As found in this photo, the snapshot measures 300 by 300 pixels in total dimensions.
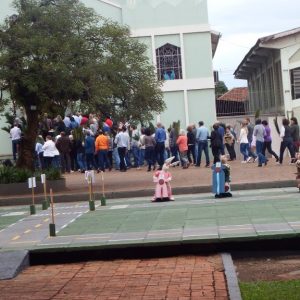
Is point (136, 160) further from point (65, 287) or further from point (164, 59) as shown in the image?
point (65, 287)

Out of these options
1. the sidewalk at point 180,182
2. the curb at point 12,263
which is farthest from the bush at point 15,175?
the curb at point 12,263

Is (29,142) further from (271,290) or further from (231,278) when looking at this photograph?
(271,290)

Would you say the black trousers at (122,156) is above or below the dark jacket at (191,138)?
below

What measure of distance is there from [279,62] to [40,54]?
18.5m

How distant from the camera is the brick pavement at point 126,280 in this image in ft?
30.4

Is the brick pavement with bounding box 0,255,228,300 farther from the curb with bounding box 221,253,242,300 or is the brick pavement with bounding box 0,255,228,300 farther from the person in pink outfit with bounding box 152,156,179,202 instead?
the person in pink outfit with bounding box 152,156,179,202

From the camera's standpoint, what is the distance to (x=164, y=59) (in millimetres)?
39438

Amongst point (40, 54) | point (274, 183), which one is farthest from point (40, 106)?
point (274, 183)

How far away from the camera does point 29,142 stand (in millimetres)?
24578

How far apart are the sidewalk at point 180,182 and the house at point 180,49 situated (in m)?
10.3

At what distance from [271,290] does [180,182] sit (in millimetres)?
15500

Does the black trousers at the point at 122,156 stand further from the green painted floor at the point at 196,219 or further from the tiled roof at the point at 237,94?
the tiled roof at the point at 237,94

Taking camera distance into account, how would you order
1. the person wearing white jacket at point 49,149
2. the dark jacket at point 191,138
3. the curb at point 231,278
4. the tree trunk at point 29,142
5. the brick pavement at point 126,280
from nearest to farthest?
the curb at point 231,278
the brick pavement at point 126,280
the tree trunk at point 29,142
the person wearing white jacket at point 49,149
the dark jacket at point 191,138

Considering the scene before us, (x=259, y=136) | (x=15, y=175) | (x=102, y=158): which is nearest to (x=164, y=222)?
(x=15, y=175)
